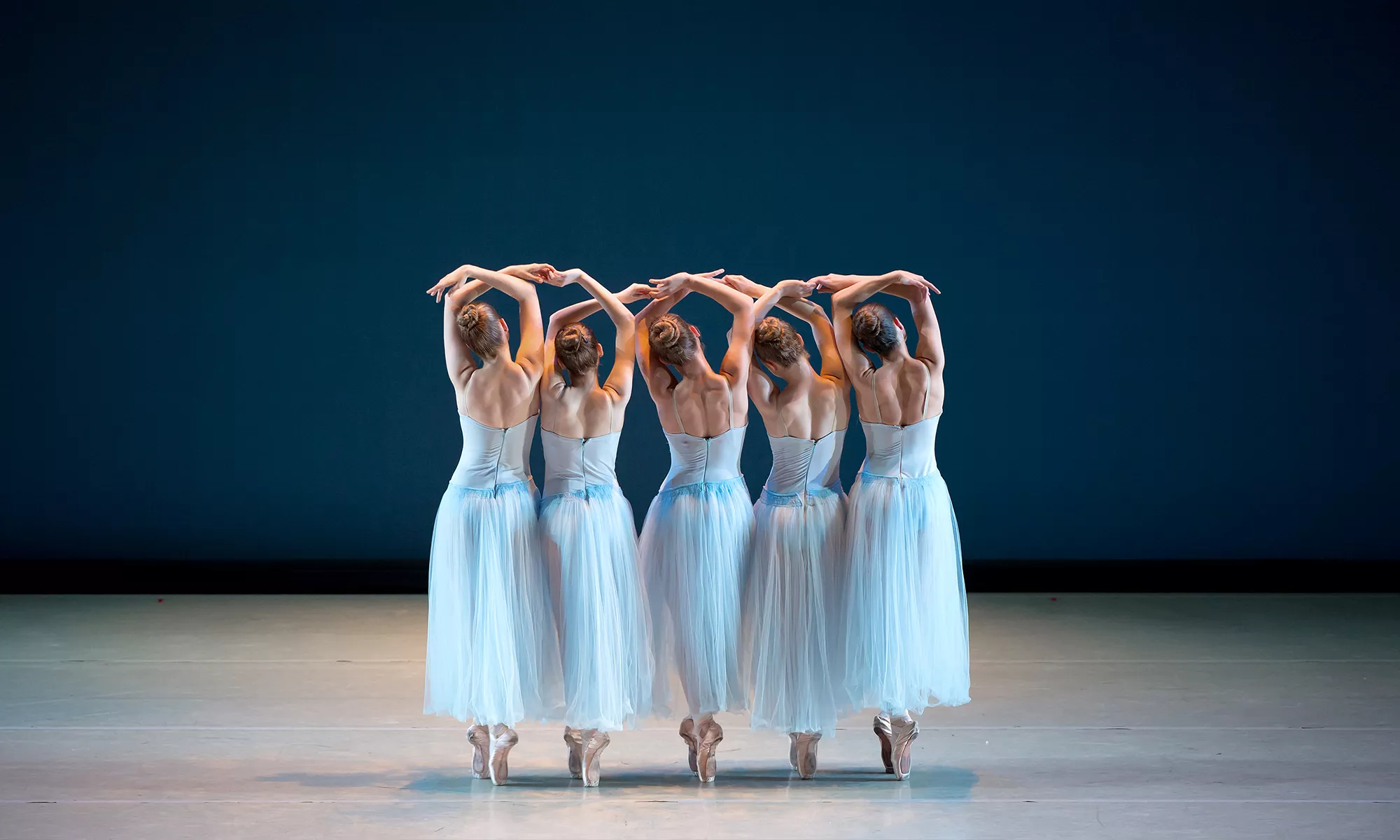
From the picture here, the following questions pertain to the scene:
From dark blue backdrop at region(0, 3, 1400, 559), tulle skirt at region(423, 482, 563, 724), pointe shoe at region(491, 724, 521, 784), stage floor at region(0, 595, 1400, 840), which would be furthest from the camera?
dark blue backdrop at region(0, 3, 1400, 559)

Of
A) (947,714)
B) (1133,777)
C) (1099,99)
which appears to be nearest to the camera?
(1133,777)

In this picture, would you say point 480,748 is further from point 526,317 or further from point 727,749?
point 526,317

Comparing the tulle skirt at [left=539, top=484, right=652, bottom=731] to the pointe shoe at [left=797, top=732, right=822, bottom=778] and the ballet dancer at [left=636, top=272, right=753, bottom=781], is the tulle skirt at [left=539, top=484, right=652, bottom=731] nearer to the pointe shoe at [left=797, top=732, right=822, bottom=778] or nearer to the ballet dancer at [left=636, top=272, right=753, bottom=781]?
the ballet dancer at [left=636, top=272, right=753, bottom=781]

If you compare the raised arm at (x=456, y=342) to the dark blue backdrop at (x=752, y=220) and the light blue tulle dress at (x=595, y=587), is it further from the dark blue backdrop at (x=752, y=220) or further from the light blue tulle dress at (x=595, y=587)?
the dark blue backdrop at (x=752, y=220)

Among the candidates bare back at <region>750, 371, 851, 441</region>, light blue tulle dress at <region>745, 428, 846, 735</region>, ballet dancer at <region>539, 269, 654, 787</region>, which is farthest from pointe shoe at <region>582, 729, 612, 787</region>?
bare back at <region>750, 371, 851, 441</region>

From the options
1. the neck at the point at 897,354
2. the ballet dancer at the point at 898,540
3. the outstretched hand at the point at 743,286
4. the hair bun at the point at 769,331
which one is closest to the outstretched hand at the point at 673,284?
the outstretched hand at the point at 743,286

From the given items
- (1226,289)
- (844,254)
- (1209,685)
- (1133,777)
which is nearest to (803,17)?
(844,254)

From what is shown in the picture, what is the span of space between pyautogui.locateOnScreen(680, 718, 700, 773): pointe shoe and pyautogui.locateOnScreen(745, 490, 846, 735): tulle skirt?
188 millimetres

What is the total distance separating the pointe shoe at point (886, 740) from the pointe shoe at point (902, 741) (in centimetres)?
2

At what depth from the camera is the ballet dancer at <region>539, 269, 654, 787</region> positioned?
3834 mm

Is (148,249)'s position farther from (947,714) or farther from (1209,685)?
(1209,685)

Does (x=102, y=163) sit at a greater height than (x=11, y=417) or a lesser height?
greater

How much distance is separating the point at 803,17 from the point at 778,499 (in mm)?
3608

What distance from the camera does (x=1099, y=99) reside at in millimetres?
6832
